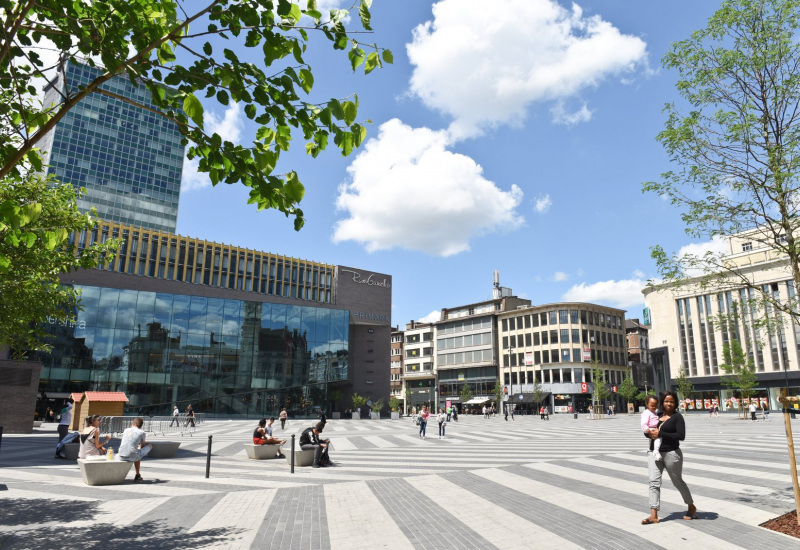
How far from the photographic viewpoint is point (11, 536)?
6.41 m

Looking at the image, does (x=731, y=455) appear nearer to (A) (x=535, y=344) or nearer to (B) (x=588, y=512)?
(B) (x=588, y=512)

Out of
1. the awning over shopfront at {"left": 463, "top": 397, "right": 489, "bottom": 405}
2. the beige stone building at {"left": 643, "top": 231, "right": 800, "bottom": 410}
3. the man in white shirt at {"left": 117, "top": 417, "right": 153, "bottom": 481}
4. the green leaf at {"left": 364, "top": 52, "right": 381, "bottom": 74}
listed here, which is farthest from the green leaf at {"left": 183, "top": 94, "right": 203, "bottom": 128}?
the awning over shopfront at {"left": 463, "top": 397, "right": 489, "bottom": 405}

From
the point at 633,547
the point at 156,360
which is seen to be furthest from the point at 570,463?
the point at 156,360

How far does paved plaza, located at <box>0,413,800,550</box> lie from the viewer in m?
6.25

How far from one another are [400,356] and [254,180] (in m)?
109

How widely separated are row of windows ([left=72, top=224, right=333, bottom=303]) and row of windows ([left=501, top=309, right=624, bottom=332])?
37044 millimetres

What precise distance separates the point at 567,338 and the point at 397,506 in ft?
257

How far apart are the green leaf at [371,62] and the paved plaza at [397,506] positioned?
17.8ft

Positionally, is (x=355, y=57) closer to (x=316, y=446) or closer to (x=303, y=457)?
(x=316, y=446)

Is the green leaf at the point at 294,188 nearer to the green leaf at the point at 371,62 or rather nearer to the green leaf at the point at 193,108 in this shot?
the green leaf at the point at 193,108

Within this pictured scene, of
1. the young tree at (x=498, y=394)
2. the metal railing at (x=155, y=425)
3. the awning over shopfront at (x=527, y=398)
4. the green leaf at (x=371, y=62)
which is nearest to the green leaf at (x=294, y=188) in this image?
the green leaf at (x=371, y=62)

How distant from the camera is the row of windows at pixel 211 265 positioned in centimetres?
5434

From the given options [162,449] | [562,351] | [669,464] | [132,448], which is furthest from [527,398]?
[669,464]

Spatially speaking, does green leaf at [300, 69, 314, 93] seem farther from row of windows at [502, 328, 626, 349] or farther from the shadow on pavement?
row of windows at [502, 328, 626, 349]
